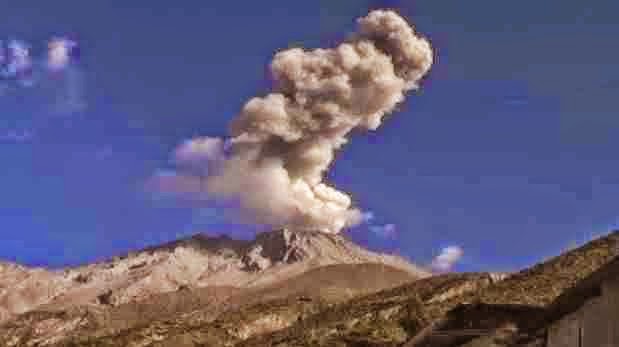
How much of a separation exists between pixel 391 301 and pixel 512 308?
2824 inches

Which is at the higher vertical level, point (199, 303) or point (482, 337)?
point (199, 303)

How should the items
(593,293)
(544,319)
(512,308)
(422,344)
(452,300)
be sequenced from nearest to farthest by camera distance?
(593,293), (544,319), (422,344), (512,308), (452,300)

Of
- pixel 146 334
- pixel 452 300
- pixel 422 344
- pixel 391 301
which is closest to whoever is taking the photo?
pixel 422 344

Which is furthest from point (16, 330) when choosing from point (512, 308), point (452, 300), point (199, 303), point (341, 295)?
point (512, 308)

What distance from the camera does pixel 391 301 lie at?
322ft

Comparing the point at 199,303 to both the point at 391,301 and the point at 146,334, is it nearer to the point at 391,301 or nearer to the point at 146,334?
the point at 146,334

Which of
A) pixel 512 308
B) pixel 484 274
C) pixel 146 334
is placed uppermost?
pixel 484 274

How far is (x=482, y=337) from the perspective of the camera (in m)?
20.9

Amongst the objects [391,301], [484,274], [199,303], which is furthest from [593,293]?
[199,303]

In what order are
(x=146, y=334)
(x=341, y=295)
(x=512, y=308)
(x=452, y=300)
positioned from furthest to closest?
(x=341, y=295) → (x=146, y=334) → (x=452, y=300) → (x=512, y=308)

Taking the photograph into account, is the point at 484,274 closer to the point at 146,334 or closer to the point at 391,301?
the point at 391,301

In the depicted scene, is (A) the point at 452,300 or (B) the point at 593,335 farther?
(A) the point at 452,300

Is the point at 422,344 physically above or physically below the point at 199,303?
below

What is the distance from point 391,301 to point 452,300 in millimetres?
10666
